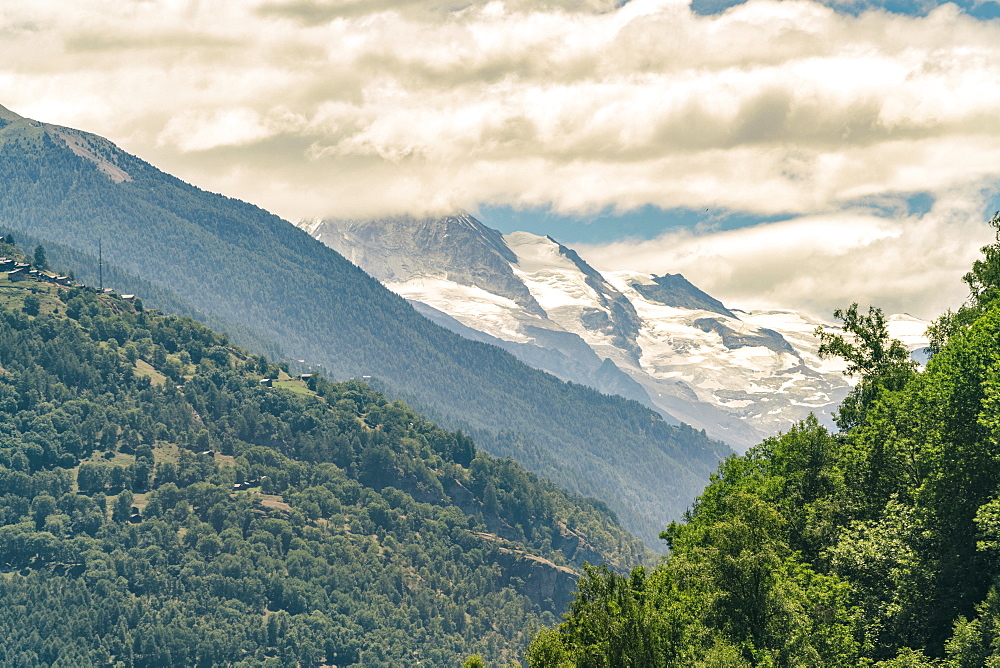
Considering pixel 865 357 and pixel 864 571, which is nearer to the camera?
pixel 864 571

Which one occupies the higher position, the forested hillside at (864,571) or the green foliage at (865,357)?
the green foliage at (865,357)

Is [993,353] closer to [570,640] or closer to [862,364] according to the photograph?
[570,640]

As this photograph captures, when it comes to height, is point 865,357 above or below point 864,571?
above

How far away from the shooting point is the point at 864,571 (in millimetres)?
87188

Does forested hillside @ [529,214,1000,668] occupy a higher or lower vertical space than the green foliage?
lower

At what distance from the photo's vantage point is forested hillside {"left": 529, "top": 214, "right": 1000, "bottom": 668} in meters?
80.8

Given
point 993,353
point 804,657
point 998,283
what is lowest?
point 804,657

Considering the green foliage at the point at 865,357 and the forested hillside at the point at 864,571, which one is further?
the green foliage at the point at 865,357

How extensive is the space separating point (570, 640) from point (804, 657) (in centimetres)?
2214

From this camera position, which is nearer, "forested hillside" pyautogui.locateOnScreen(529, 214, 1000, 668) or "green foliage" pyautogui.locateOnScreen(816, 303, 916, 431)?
"forested hillside" pyautogui.locateOnScreen(529, 214, 1000, 668)

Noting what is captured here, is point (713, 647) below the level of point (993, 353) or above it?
below

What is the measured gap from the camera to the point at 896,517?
87500mm

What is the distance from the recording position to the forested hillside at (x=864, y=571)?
265 ft

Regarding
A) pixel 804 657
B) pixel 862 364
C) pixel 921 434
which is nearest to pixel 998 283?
pixel 862 364
